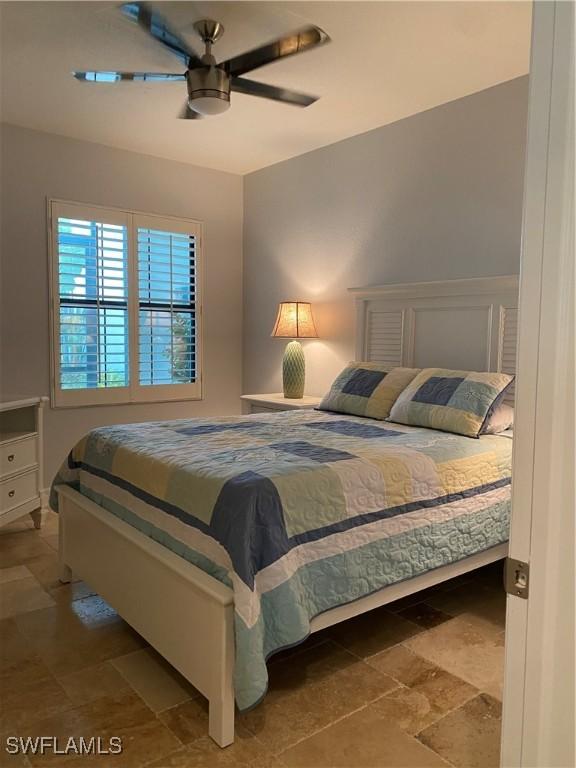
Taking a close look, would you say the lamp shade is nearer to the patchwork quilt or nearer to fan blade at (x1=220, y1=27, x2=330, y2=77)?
the patchwork quilt

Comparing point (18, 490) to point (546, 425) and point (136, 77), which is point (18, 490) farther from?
point (546, 425)

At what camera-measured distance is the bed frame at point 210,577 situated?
6.14ft

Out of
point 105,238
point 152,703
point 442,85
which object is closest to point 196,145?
point 105,238

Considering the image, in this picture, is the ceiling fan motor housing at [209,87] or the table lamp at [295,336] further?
the table lamp at [295,336]

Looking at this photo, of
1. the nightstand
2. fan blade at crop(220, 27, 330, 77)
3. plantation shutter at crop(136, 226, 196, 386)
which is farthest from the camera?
plantation shutter at crop(136, 226, 196, 386)

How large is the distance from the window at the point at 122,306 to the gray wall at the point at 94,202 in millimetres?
97

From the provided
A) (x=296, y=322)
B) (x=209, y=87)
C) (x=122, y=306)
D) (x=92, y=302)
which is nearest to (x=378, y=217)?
(x=296, y=322)

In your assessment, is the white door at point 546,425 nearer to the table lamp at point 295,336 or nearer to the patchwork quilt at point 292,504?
the patchwork quilt at point 292,504

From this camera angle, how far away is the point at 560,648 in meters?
0.87

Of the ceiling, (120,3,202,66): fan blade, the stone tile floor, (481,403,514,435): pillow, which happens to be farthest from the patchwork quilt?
the ceiling

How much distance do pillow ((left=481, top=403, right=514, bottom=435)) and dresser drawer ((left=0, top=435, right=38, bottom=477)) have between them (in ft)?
8.58


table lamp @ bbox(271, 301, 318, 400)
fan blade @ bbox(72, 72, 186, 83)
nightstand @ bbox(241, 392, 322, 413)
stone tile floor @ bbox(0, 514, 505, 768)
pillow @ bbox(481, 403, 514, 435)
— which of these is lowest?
stone tile floor @ bbox(0, 514, 505, 768)

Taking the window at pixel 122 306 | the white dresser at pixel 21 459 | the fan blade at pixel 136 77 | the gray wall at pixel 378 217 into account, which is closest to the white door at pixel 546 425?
the fan blade at pixel 136 77

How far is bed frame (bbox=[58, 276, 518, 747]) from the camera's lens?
1.87m
